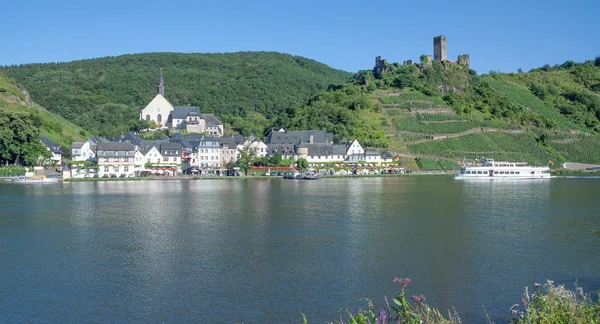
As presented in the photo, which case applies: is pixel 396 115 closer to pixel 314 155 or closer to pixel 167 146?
pixel 314 155

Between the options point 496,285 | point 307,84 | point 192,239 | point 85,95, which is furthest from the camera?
point 307,84

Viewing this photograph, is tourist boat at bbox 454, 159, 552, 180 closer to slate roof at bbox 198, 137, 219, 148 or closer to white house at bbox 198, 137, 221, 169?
white house at bbox 198, 137, 221, 169

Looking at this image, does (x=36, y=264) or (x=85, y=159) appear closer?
(x=36, y=264)

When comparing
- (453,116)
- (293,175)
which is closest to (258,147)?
(293,175)

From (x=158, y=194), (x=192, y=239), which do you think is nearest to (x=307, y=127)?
(x=158, y=194)

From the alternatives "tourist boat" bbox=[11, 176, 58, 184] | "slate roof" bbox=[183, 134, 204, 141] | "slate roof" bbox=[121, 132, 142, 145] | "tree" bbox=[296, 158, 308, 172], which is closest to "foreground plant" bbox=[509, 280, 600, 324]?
"tourist boat" bbox=[11, 176, 58, 184]

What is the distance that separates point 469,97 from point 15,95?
72.8 m

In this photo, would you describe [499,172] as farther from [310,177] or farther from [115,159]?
[115,159]

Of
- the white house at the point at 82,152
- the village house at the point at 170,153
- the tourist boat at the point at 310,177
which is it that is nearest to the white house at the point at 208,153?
the village house at the point at 170,153

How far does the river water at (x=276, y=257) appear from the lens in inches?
603

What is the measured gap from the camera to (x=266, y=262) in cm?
1978

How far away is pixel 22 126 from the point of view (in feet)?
211

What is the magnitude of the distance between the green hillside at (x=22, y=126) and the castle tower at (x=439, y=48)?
6266cm

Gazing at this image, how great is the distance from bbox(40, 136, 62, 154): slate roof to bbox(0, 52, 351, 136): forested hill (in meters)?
14.4
